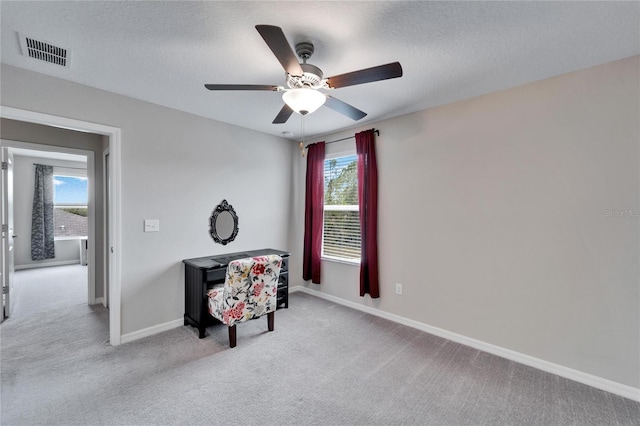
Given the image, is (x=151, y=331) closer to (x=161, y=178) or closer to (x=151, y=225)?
(x=151, y=225)

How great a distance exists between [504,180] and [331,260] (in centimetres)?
242

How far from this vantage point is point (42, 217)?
6.13 metres

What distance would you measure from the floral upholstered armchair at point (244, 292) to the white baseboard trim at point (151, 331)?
615mm

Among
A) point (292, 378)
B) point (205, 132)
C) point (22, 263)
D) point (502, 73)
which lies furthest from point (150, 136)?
point (22, 263)

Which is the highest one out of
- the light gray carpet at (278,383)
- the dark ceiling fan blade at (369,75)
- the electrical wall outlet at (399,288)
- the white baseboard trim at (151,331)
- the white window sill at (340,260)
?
the dark ceiling fan blade at (369,75)

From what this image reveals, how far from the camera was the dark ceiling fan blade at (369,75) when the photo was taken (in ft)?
5.22

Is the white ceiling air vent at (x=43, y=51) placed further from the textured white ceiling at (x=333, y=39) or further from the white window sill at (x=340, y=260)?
the white window sill at (x=340, y=260)

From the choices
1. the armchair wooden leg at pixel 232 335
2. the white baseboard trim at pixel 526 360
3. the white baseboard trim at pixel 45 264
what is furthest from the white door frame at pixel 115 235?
the white baseboard trim at pixel 45 264

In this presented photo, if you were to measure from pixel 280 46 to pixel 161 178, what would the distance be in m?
2.31

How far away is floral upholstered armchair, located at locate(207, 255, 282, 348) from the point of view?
2.64 meters

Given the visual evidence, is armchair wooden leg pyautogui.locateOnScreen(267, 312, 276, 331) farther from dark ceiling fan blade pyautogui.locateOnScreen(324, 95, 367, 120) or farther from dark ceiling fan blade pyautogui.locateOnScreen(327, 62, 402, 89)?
dark ceiling fan blade pyautogui.locateOnScreen(327, 62, 402, 89)

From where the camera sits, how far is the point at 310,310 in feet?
12.2

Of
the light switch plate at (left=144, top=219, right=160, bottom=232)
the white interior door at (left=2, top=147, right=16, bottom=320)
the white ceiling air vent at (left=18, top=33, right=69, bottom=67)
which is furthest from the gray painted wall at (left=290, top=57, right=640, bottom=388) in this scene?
the white interior door at (left=2, top=147, right=16, bottom=320)

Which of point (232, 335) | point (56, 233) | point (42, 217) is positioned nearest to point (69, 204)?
point (42, 217)
